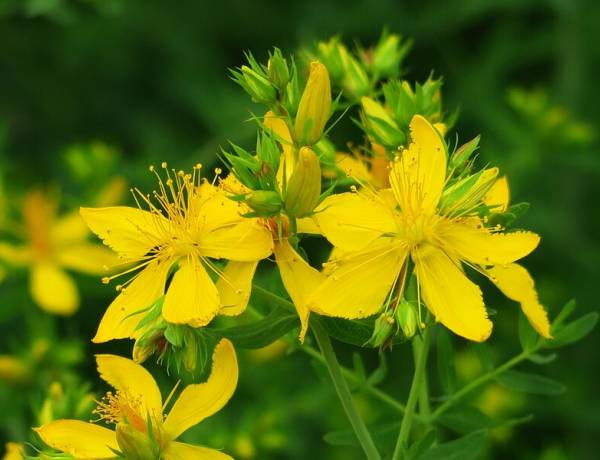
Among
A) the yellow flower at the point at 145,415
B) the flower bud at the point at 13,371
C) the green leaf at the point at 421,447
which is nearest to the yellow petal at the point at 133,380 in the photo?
the yellow flower at the point at 145,415

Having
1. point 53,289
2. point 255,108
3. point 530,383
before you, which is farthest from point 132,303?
point 255,108

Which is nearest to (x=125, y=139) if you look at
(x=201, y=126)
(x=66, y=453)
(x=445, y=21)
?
(x=201, y=126)

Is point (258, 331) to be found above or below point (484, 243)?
below

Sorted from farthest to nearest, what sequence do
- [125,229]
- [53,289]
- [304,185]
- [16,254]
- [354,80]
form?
[16,254] → [53,289] → [354,80] → [125,229] → [304,185]

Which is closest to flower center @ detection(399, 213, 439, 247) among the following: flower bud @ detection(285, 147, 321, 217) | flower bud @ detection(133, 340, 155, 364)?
flower bud @ detection(285, 147, 321, 217)

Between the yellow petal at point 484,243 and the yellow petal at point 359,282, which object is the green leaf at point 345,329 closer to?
the yellow petal at point 359,282

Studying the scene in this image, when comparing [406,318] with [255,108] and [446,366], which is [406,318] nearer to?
[446,366]

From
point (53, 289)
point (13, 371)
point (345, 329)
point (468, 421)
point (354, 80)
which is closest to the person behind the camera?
point (345, 329)
